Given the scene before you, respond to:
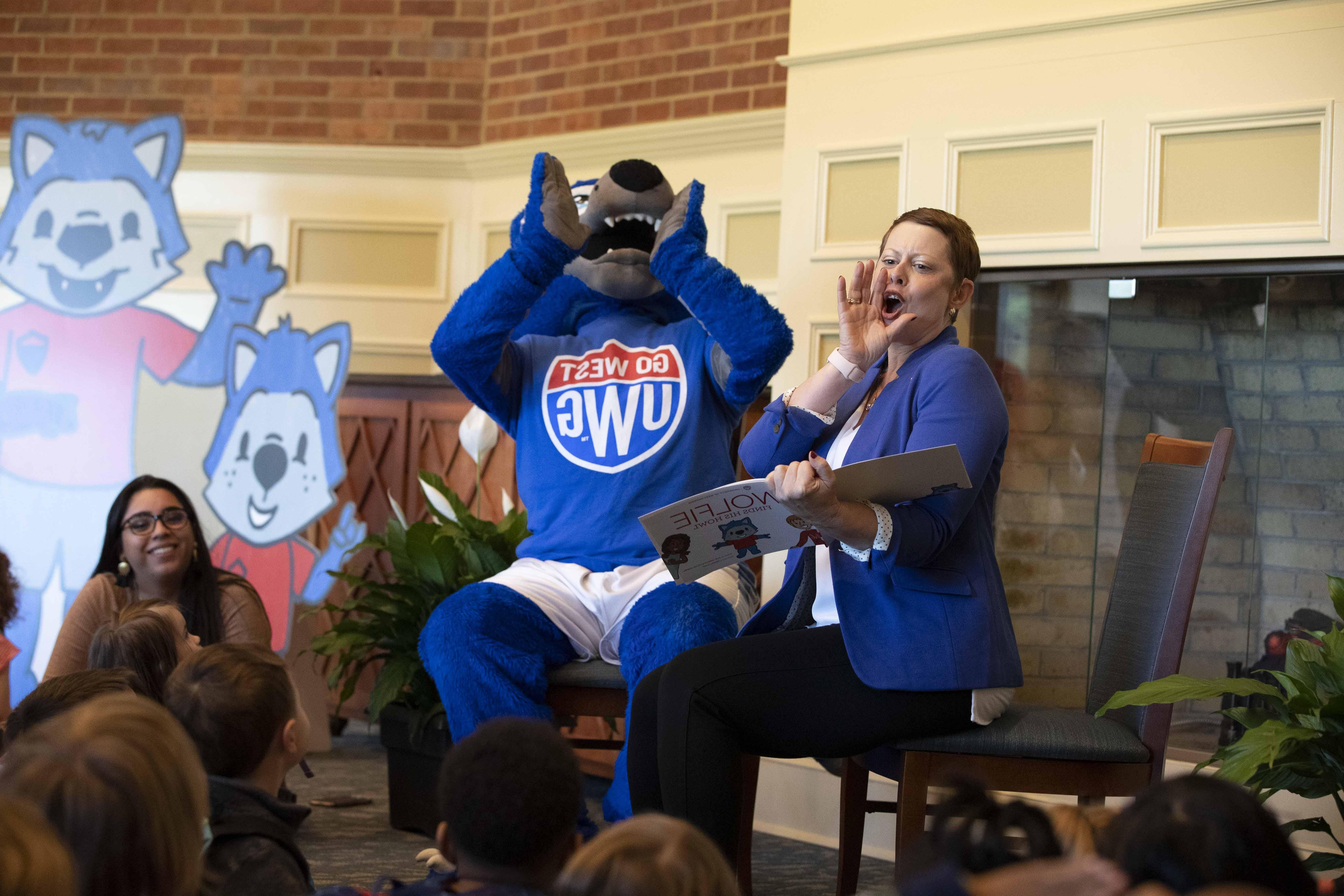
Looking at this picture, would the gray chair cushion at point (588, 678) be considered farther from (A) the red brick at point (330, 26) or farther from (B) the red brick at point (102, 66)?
(B) the red brick at point (102, 66)

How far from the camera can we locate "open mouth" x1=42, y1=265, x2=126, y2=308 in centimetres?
346

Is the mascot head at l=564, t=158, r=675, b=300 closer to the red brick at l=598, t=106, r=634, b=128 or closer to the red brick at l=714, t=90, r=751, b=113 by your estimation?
the red brick at l=714, t=90, r=751, b=113

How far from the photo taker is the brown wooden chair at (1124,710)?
1632mm

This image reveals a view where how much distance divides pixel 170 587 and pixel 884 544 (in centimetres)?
168

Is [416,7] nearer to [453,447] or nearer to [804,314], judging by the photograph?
[453,447]

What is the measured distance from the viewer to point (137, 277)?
11.3 ft

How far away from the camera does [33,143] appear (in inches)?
136

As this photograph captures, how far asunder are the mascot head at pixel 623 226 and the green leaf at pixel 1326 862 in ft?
4.80

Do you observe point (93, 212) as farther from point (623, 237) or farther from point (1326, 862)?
point (1326, 862)

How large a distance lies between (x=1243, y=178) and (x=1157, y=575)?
1044 millimetres

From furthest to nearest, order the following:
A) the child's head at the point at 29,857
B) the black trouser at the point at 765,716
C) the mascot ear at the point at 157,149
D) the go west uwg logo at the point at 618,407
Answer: the mascot ear at the point at 157,149
the go west uwg logo at the point at 618,407
the black trouser at the point at 765,716
the child's head at the point at 29,857

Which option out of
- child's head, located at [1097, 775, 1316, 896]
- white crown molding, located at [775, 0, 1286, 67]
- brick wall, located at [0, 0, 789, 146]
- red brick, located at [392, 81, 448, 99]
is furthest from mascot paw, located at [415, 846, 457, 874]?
red brick, located at [392, 81, 448, 99]

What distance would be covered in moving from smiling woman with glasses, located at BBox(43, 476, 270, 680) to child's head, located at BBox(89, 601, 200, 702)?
531 mm

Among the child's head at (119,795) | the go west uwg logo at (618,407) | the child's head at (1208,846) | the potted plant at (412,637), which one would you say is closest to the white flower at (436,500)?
the potted plant at (412,637)
